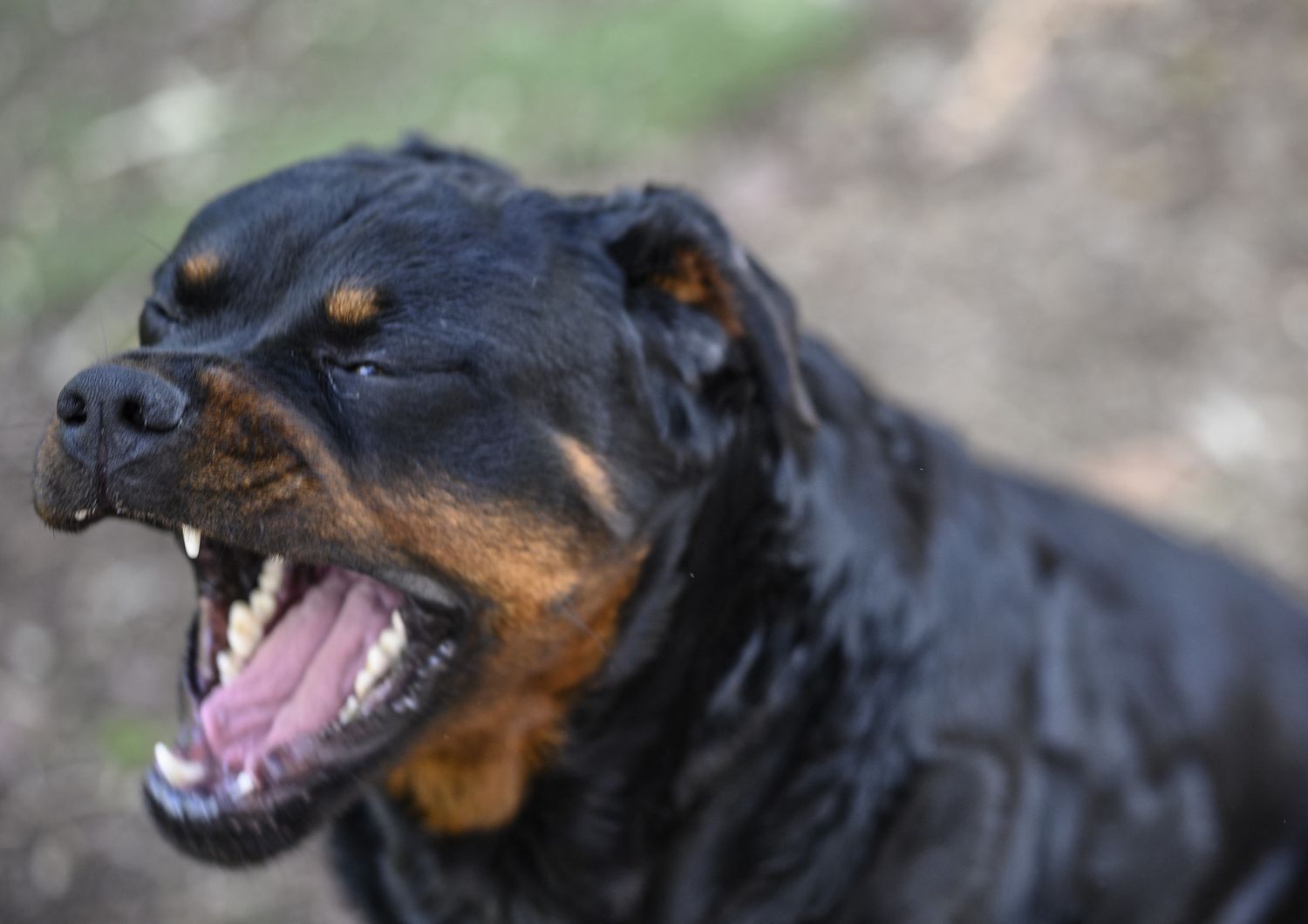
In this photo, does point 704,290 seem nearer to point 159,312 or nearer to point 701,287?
point 701,287

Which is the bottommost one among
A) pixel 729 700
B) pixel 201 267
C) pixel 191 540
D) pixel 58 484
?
pixel 729 700

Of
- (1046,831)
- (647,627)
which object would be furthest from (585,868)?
(1046,831)

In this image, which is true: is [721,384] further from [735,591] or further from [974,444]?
[974,444]

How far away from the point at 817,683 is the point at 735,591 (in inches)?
9.2

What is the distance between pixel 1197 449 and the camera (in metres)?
4.59

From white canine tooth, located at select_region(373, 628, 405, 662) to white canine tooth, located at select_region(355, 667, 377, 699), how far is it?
0.14 ft

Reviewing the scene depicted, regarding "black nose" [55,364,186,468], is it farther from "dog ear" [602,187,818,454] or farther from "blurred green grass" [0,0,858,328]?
"blurred green grass" [0,0,858,328]

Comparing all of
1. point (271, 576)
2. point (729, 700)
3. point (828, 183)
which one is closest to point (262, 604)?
point (271, 576)

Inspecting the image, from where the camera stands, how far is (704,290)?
2299mm

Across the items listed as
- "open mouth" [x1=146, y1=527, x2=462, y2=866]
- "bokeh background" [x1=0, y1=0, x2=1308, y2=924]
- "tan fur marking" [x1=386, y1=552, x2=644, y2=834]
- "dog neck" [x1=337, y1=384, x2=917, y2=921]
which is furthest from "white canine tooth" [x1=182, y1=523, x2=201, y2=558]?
"bokeh background" [x1=0, y1=0, x2=1308, y2=924]

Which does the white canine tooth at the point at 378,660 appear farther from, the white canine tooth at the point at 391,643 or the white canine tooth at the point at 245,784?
the white canine tooth at the point at 245,784

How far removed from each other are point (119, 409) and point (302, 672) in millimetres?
656

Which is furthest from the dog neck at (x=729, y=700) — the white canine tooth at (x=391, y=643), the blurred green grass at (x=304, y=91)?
the blurred green grass at (x=304, y=91)

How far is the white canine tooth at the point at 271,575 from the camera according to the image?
238 cm
